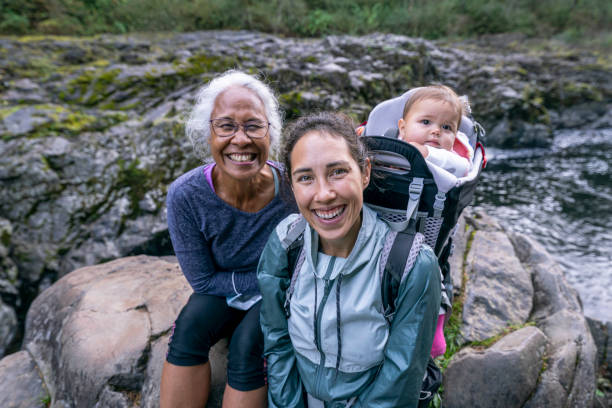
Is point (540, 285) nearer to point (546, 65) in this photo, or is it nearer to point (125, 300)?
point (125, 300)

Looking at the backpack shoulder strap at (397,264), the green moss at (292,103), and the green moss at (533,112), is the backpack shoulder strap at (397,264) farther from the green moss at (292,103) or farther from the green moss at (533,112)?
the green moss at (533,112)

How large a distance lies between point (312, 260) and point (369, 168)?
55 cm

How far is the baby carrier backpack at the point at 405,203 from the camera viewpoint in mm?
1429

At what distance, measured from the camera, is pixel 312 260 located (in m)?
1.53

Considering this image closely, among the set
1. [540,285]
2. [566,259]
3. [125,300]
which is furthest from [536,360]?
[566,259]

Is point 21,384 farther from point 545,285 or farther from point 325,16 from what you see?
point 325,16

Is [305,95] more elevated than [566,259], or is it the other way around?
[305,95]

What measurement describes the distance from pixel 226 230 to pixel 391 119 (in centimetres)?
130

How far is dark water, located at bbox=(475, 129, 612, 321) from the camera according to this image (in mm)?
4953

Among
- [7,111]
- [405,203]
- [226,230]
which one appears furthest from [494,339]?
[7,111]

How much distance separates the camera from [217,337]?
1.96m

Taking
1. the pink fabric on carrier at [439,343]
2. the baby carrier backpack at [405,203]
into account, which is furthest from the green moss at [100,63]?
the pink fabric on carrier at [439,343]

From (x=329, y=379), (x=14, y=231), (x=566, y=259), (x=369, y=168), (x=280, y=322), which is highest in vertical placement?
(x=369, y=168)

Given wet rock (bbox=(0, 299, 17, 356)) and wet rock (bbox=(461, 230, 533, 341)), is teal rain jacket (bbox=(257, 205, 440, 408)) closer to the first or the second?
wet rock (bbox=(461, 230, 533, 341))
